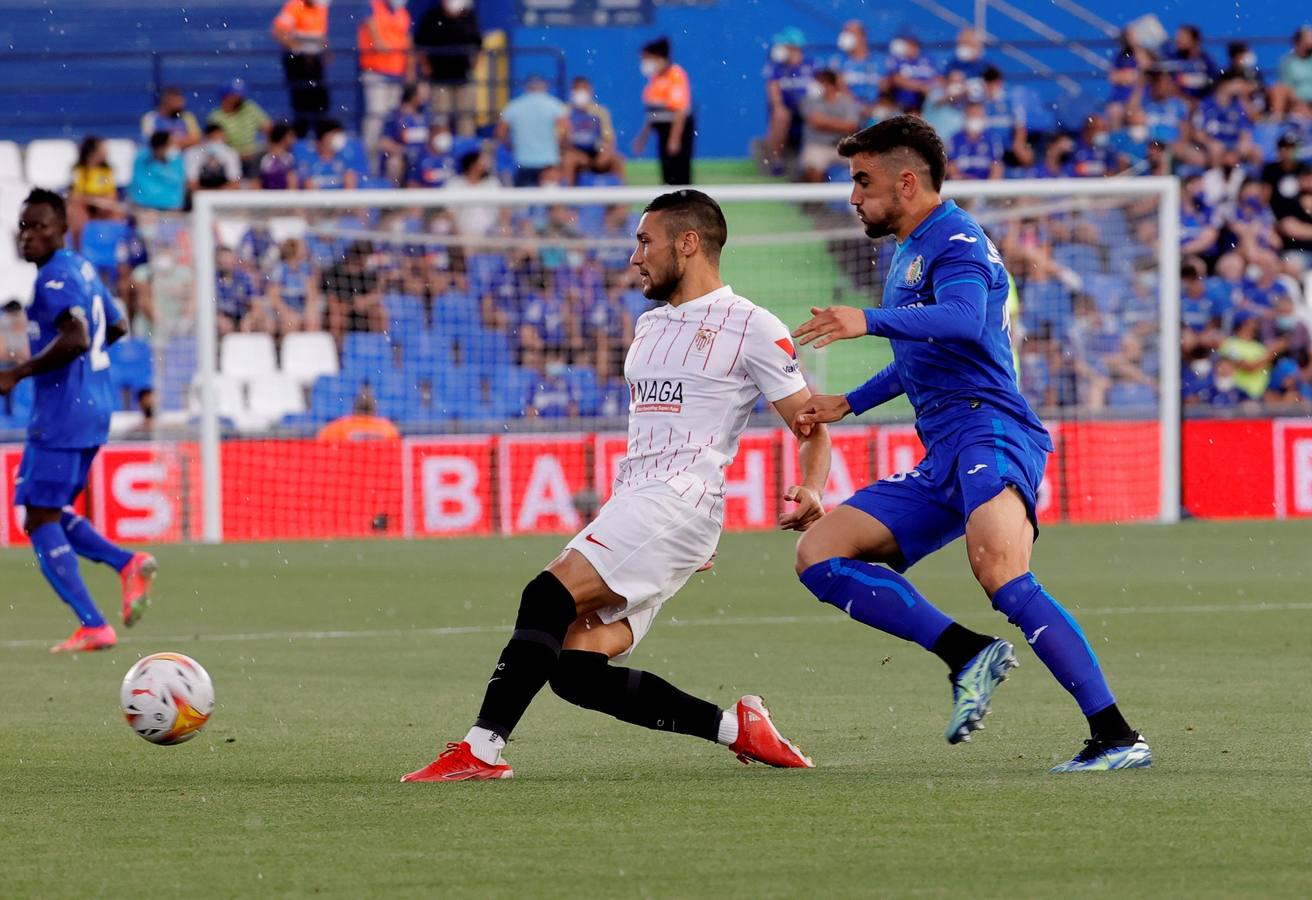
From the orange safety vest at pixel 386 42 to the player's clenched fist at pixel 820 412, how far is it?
19113 mm

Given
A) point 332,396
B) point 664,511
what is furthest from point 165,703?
point 332,396

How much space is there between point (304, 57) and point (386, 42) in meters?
1.17

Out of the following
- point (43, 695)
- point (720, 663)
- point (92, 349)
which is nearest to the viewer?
point (43, 695)

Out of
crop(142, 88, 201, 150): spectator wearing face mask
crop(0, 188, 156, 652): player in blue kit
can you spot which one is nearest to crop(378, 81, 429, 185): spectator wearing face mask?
crop(142, 88, 201, 150): spectator wearing face mask

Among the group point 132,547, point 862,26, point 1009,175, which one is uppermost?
point 862,26

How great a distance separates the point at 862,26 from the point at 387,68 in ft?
19.8

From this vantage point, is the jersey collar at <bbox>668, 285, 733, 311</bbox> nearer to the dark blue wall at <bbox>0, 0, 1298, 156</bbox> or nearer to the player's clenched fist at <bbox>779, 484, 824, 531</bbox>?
the player's clenched fist at <bbox>779, 484, 824, 531</bbox>

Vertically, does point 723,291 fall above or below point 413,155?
below

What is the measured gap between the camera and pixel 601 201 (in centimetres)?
1933

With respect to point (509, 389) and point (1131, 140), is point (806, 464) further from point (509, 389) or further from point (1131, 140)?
point (1131, 140)

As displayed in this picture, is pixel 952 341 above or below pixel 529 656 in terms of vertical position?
above

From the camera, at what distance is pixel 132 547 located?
18750 mm

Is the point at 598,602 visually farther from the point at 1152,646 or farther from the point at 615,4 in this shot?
→ the point at 615,4

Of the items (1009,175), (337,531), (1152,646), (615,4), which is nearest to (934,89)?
(1009,175)
